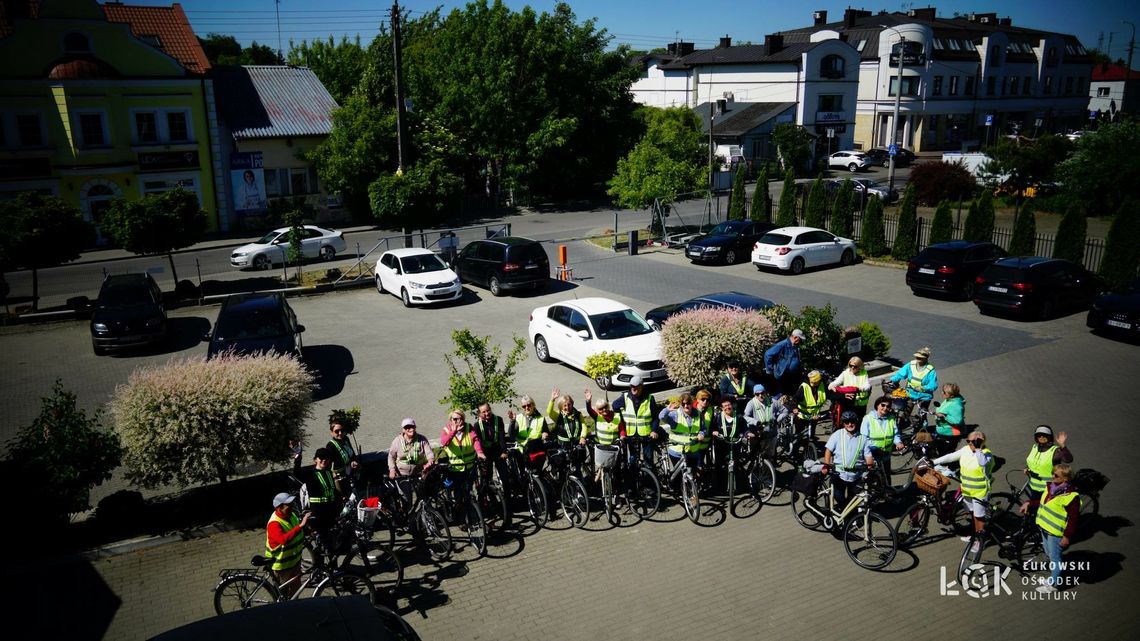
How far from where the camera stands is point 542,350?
17.3 m

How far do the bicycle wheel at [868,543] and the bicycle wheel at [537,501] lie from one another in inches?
145

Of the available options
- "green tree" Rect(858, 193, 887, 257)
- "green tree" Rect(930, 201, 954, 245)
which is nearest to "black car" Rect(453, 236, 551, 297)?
"green tree" Rect(858, 193, 887, 257)

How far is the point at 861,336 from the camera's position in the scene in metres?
15.5

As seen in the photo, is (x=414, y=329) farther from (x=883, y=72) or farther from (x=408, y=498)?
(x=883, y=72)

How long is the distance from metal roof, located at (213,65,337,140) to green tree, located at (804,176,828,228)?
2299cm

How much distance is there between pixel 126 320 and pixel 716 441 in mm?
14564

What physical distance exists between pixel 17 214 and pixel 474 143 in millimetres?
23419

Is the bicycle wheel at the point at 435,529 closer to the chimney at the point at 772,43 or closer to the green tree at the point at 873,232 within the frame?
the green tree at the point at 873,232

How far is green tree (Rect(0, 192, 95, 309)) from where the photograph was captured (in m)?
20.7

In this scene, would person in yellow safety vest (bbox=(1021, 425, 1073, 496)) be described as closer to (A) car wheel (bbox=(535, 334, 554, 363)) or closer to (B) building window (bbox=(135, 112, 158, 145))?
(A) car wheel (bbox=(535, 334, 554, 363))

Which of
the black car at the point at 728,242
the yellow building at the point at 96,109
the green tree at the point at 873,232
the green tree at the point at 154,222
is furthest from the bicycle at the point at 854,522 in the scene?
the yellow building at the point at 96,109

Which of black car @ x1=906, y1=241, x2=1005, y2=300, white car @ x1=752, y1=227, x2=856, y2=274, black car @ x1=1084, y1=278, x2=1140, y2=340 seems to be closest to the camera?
black car @ x1=1084, y1=278, x2=1140, y2=340

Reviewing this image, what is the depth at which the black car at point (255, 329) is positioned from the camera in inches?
603

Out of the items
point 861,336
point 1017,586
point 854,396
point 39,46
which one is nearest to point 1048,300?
point 861,336
